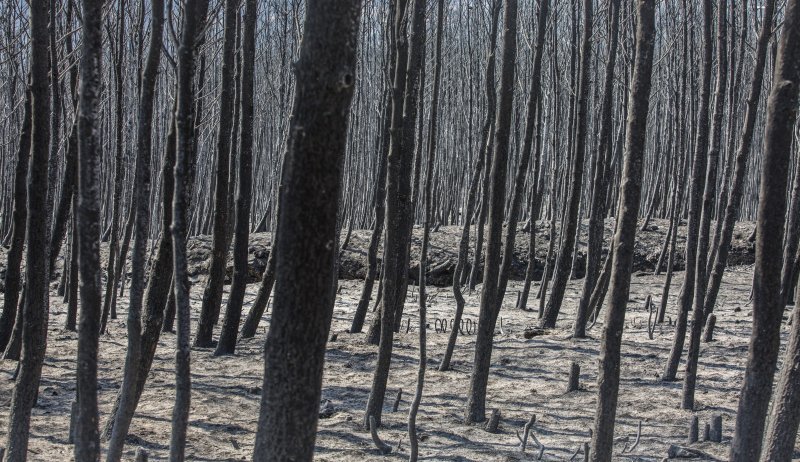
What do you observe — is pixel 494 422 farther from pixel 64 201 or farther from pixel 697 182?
pixel 64 201

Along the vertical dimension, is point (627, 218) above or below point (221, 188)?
below

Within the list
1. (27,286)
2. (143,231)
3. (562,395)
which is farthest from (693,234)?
(27,286)

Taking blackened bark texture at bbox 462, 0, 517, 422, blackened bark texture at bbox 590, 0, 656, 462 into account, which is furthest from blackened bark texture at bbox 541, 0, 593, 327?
blackened bark texture at bbox 590, 0, 656, 462

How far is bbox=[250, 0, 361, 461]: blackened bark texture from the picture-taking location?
228cm

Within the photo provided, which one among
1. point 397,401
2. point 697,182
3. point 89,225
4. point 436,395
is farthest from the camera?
point 436,395

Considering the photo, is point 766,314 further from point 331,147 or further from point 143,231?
point 143,231

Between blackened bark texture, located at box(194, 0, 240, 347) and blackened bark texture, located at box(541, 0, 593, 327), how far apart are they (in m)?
3.55

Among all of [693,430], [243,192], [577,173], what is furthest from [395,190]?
[577,173]

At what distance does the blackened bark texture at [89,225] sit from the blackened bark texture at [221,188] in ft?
14.4

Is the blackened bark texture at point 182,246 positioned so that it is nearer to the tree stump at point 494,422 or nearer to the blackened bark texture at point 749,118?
the tree stump at point 494,422

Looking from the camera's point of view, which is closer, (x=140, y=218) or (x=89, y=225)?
(x=89, y=225)

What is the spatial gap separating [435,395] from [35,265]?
3382 mm

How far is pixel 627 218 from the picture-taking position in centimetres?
377

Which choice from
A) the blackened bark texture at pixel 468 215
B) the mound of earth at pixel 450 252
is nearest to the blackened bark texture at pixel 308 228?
the blackened bark texture at pixel 468 215
